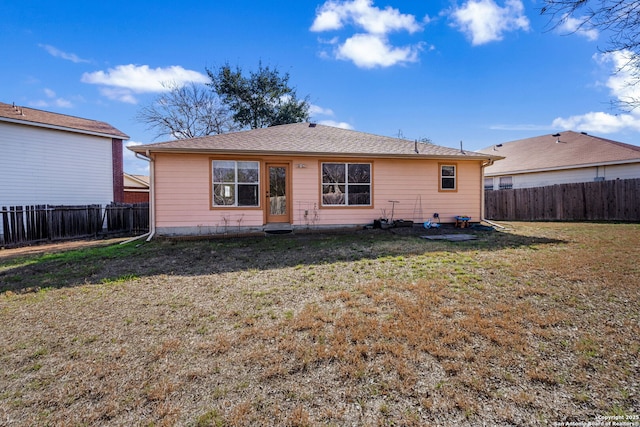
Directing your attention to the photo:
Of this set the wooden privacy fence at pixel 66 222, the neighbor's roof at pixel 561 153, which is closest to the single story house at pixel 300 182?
the wooden privacy fence at pixel 66 222

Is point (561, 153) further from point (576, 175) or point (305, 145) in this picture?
point (305, 145)

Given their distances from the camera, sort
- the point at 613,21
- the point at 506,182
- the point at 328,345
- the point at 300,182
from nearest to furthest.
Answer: the point at 328,345, the point at 613,21, the point at 300,182, the point at 506,182

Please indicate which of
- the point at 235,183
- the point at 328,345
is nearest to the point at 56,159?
the point at 235,183

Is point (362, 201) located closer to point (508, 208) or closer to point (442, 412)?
point (442, 412)

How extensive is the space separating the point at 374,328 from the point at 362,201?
25.3 feet

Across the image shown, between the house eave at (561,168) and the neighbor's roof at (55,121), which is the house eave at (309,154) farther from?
the house eave at (561,168)

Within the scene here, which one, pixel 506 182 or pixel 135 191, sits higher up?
pixel 506 182

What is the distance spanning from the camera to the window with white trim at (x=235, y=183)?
31.9 ft

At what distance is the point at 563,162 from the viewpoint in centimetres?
1584

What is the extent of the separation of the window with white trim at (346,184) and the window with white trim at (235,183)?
2333 mm

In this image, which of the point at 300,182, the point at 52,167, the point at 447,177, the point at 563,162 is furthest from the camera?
the point at 563,162

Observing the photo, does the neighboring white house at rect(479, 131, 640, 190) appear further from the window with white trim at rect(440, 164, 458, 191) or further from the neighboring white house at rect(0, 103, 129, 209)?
the neighboring white house at rect(0, 103, 129, 209)

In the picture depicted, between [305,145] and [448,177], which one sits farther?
[448,177]

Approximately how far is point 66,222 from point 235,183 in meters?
→ 6.59
